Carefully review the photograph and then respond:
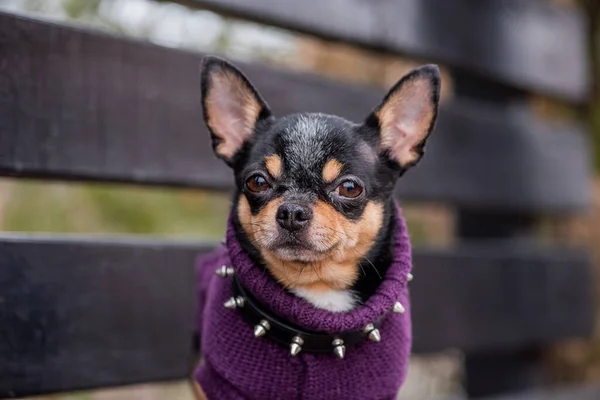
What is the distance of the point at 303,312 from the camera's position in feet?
4.83

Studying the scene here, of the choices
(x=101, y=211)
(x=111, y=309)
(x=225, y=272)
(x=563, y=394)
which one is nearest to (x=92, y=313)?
(x=111, y=309)

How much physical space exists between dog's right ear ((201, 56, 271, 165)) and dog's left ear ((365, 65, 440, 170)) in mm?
237

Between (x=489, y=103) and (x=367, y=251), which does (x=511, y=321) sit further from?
(x=367, y=251)

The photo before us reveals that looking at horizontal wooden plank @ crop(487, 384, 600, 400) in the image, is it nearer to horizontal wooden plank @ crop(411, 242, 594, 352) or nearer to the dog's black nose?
horizontal wooden plank @ crop(411, 242, 594, 352)

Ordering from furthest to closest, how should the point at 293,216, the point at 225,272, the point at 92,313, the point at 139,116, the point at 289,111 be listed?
the point at 289,111
the point at 139,116
the point at 92,313
the point at 225,272
the point at 293,216

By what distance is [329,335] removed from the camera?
1.49m

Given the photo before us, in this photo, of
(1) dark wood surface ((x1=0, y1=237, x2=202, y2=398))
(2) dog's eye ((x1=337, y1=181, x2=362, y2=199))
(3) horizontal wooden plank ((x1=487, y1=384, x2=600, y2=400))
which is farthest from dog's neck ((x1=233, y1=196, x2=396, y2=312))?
(3) horizontal wooden plank ((x1=487, y1=384, x2=600, y2=400))

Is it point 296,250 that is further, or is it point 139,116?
point 139,116

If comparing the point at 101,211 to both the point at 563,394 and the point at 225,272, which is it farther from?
the point at 563,394

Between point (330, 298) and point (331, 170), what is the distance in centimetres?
26

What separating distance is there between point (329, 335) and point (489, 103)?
72.0 inches

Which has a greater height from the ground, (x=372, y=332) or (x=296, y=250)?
(x=296, y=250)

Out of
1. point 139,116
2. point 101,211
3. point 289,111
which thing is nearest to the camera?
point 139,116

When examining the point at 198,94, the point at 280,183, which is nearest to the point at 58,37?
the point at 198,94
